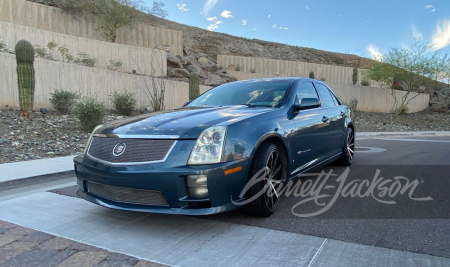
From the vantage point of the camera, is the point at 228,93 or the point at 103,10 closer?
the point at 228,93

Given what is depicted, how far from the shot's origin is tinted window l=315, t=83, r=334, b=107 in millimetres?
5086

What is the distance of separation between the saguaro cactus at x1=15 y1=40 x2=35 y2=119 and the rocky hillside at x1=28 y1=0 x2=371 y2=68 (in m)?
21.0

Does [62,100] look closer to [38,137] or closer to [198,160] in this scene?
[38,137]

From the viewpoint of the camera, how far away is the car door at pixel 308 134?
12.7ft

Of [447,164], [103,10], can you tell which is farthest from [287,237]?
[103,10]

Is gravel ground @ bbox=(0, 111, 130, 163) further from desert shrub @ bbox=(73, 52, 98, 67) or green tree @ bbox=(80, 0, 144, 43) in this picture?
Result: green tree @ bbox=(80, 0, 144, 43)

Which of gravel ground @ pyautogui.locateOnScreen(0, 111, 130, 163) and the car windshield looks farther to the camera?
gravel ground @ pyautogui.locateOnScreen(0, 111, 130, 163)

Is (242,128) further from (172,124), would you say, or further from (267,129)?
(172,124)

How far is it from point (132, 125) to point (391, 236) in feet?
8.70

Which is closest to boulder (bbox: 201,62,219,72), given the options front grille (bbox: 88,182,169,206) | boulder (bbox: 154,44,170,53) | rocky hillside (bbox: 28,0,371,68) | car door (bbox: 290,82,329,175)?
boulder (bbox: 154,44,170,53)

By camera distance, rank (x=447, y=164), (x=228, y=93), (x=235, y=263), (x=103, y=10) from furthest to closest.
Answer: (x=103, y=10) → (x=447, y=164) → (x=228, y=93) → (x=235, y=263)

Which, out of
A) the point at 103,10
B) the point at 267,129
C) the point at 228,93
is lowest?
the point at 267,129

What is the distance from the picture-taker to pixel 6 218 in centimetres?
340

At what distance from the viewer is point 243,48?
34812mm
